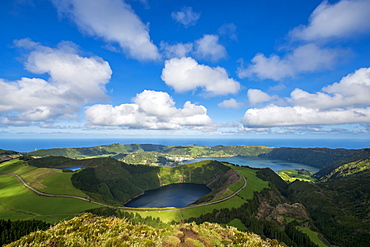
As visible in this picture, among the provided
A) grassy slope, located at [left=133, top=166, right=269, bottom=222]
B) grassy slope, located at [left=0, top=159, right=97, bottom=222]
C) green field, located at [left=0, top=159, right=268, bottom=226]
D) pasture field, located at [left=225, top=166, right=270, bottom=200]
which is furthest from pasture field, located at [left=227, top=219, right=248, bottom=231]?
grassy slope, located at [left=0, top=159, right=97, bottom=222]

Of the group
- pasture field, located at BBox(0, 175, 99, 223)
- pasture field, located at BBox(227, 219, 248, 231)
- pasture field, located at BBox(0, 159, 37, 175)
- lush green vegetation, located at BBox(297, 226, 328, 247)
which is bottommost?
lush green vegetation, located at BBox(297, 226, 328, 247)

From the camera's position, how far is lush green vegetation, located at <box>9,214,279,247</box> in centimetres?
1769

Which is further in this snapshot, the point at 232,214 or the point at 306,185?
the point at 306,185

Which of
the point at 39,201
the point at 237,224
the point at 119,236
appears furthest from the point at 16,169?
the point at 119,236

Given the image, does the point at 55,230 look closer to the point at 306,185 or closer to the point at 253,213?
the point at 253,213

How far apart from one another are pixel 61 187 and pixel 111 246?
164m

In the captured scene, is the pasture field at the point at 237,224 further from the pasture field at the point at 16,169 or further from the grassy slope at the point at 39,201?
the pasture field at the point at 16,169

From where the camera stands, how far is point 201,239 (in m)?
27.4

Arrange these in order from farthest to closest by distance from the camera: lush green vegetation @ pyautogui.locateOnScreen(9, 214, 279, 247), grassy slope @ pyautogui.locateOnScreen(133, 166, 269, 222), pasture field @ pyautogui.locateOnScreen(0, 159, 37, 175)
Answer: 1. pasture field @ pyautogui.locateOnScreen(0, 159, 37, 175)
2. grassy slope @ pyautogui.locateOnScreen(133, 166, 269, 222)
3. lush green vegetation @ pyautogui.locateOnScreen(9, 214, 279, 247)

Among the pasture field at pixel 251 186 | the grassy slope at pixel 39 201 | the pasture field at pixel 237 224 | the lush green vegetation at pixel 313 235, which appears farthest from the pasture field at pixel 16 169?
the lush green vegetation at pixel 313 235

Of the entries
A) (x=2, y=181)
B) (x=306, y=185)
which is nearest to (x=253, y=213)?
(x=306, y=185)

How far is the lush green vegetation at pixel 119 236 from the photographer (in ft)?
58.0

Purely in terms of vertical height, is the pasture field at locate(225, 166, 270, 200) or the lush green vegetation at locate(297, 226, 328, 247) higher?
the pasture field at locate(225, 166, 270, 200)

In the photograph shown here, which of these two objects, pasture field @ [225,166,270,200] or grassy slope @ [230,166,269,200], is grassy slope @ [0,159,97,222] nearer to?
pasture field @ [225,166,270,200]
